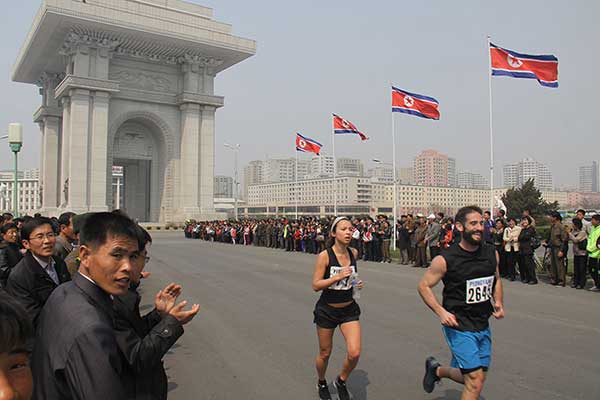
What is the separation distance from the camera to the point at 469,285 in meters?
4.20

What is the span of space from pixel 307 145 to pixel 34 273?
106 feet

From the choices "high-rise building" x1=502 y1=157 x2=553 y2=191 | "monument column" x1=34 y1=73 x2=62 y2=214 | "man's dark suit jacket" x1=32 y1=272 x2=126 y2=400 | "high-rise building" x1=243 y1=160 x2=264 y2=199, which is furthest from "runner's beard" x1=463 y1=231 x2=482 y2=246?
"high-rise building" x1=502 y1=157 x2=553 y2=191

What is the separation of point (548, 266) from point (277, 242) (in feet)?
59.6

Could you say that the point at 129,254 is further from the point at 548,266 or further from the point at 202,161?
the point at 202,161

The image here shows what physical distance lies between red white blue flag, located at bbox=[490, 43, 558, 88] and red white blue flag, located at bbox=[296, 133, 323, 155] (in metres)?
16.5

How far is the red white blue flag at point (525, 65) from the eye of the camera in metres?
19.0

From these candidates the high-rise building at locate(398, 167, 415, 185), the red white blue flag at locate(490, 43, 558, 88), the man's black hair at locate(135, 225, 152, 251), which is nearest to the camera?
the man's black hair at locate(135, 225, 152, 251)

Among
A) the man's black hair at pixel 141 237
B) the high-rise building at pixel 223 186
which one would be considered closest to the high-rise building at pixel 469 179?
the high-rise building at pixel 223 186

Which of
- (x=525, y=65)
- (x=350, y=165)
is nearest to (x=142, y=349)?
(x=525, y=65)

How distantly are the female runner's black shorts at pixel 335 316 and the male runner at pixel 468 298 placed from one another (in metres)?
0.82

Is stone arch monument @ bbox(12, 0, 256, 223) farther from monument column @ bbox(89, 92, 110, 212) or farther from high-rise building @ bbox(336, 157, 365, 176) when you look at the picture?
high-rise building @ bbox(336, 157, 365, 176)

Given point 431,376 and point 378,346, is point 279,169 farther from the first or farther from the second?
point 431,376

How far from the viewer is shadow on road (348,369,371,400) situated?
196 inches

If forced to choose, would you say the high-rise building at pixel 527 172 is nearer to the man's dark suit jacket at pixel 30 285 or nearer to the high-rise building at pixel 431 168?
→ the high-rise building at pixel 431 168
